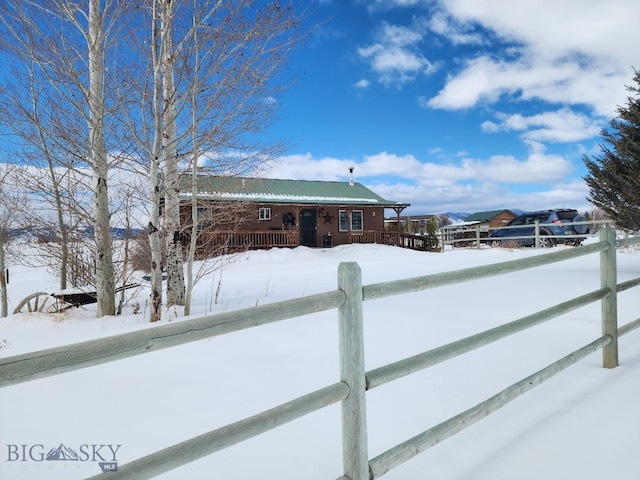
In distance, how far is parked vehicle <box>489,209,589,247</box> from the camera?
1936 cm

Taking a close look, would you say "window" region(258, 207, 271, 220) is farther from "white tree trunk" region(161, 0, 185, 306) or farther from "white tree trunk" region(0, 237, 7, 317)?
"white tree trunk" region(161, 0, 185, 306)

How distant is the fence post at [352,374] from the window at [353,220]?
25.4 metres

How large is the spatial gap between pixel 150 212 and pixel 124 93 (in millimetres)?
2082

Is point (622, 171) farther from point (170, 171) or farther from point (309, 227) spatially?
point (309, 227)

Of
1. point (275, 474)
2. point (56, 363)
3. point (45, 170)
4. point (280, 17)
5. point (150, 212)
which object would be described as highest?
point (280, 17)

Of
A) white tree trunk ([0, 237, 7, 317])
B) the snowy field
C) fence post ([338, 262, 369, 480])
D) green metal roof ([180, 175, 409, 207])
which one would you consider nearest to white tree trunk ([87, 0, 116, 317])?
the snowy field

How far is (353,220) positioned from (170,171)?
822 inches

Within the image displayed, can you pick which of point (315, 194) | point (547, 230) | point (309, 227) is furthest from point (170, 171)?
point (315, 194)

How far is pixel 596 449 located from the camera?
8.85 feet

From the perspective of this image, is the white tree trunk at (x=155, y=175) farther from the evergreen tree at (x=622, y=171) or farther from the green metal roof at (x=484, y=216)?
the green metal roof at (x=484, y=216)

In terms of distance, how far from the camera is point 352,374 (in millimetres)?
1934

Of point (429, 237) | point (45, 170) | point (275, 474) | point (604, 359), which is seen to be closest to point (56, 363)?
point (275, 474)

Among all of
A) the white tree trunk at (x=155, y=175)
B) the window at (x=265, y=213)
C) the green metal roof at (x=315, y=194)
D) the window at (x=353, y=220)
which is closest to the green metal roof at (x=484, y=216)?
the green metal roof at (x=315, y=194)

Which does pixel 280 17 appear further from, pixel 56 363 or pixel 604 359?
pixel 56 363
